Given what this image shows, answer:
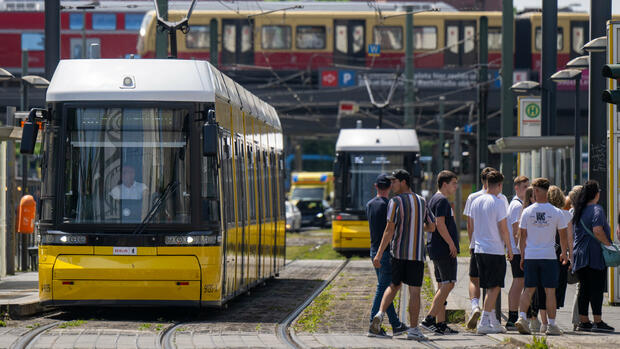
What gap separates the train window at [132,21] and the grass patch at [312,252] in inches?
529

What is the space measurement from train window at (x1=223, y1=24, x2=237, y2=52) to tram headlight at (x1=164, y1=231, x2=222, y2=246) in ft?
98.6

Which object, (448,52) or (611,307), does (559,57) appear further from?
(611,307)

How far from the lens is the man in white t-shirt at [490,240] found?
42.3 ft

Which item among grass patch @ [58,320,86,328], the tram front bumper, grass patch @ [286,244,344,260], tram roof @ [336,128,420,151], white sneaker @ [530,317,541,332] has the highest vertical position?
tram roof @ [336,128,420,151]

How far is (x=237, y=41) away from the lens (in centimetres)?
4409

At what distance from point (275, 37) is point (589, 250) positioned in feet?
105

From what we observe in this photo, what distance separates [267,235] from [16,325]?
23.7 ft

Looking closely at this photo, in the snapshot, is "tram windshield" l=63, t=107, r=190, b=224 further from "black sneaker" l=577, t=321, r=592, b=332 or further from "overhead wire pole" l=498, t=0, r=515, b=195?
"overhead wire pole" l=498, t=0, r=515, b=195

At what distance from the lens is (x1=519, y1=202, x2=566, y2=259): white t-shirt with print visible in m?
12.7

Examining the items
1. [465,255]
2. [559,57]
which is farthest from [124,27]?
[465,255]

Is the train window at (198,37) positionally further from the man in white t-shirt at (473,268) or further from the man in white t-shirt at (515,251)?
the man in white t-shirt at (473,268)

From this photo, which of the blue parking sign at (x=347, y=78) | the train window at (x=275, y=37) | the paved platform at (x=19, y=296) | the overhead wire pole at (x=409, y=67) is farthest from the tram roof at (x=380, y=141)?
the train window at (x=275, y=37)

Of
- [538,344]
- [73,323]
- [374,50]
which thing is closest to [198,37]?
[374,50]

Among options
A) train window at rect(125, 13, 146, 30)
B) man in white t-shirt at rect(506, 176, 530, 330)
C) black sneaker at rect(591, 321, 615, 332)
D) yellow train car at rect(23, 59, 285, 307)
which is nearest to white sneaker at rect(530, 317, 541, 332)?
man in white t-shirt at rect(506, 176, 530, 330)
